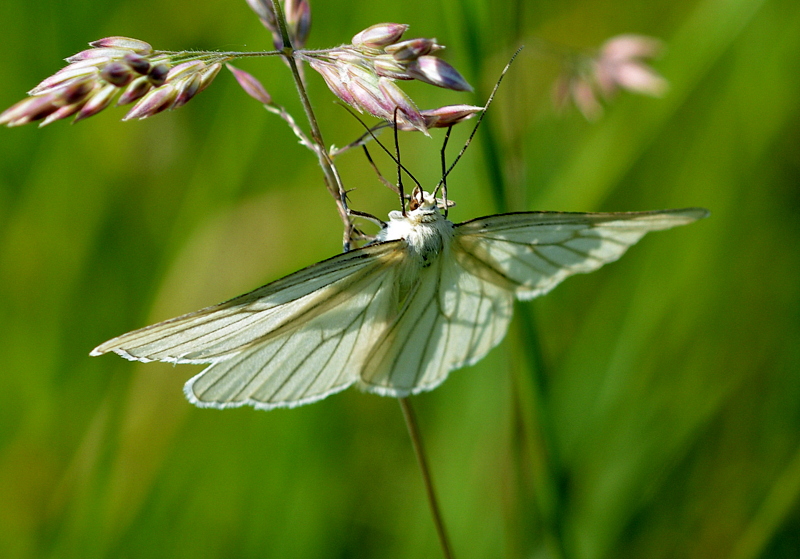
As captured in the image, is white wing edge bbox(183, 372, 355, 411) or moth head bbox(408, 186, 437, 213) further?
moth head bbox(408, 186, 437, 213)

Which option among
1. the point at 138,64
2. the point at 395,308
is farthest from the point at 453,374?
the point at 138,64

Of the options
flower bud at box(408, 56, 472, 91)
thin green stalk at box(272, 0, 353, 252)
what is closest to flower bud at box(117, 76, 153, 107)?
thin green stalk at box(272, 0, 353, 252)

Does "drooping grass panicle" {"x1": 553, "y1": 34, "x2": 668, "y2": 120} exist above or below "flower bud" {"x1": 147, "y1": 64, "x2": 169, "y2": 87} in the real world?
above

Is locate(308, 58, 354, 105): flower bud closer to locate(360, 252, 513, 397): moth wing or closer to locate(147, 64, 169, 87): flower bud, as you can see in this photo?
locate(147, 64, 169, 87): flower bud

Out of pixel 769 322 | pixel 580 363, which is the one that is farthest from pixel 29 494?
pixel 769 322

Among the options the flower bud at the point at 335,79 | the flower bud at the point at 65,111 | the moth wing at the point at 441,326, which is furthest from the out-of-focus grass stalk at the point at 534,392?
the flower bud at the point at 65,111

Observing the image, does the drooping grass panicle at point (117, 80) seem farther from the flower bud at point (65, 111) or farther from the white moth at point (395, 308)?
the white moth at point (395, 308)

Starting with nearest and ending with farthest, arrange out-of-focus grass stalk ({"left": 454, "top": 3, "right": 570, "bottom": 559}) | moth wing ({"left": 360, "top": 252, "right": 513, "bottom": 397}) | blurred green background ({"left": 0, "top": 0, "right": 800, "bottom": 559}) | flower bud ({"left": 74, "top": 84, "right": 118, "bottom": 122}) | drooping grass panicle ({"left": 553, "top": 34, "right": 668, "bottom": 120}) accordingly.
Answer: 1. flower bud ({"left": 74, "top": 84, "right": 118, "bottom": 122})
2. moth wing ({"left": 360, "top": 252, "right": 513, "bottom": 397})
3. out-of-focus grass stalk ({"left": 454, "top": 3, "right": 570, "bottom": 559})
4. blurred green background ({"left": 0, "top": 0, "right": 800, "bottom": 559})
5. drooping grass panicle ({"left": 553, "top": 34, "right": 668, "bottom": 120})
